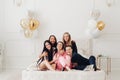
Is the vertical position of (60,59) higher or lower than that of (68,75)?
higher

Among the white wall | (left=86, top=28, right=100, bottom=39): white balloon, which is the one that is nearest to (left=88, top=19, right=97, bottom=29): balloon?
(left=86, top=28, right=100, bottom=39): white balloon

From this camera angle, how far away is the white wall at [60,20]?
565 cm

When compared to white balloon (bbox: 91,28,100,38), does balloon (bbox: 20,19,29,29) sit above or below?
above

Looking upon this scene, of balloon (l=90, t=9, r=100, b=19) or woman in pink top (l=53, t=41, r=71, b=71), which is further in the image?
balloon (l=90, t=9, r=100, b=19)

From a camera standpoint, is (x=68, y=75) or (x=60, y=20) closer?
(x=68, y=75)

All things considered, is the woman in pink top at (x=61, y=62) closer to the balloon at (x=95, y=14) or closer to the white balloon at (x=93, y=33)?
the white balloon at (x=93, y=33)

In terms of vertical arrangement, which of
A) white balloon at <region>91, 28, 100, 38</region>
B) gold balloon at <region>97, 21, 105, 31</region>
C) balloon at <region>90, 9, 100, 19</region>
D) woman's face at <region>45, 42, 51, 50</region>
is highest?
balloon at <region>90, 9, 100, 19</region>

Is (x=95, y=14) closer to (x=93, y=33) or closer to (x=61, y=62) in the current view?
(x=93, y=33)

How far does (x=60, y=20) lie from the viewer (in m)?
5.67

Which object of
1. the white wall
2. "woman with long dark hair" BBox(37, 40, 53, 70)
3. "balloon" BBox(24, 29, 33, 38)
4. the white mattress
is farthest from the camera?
the white wall

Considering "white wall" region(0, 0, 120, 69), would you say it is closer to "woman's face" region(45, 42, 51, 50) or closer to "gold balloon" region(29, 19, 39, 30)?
"gold balloon" region(29, 19, 39, 30)

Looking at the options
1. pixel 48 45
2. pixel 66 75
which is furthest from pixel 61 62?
pixel 48 45

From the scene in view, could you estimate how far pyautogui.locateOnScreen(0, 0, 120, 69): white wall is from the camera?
18.5ft

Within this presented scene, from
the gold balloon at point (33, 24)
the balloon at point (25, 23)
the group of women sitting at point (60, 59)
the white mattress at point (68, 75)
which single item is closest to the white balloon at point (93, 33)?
the gold balloon at point (33, 24)
